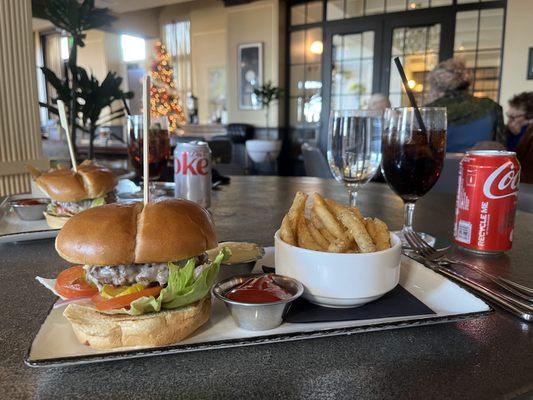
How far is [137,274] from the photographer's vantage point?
2.32ft

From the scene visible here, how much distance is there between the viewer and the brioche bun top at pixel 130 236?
26.5 inches

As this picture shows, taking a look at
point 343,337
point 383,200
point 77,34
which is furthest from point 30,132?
point 343,337

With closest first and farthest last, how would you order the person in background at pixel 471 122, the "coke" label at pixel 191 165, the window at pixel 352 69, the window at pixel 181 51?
the "coke" label at pixel 191 165 < the person in background at pixel 471 122 < the window at pixel 352 69 < the window at pixel 181 51

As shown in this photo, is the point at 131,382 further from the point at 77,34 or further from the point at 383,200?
the point at 77,34

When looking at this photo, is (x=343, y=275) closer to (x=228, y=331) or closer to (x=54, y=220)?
(x=228, y=331)

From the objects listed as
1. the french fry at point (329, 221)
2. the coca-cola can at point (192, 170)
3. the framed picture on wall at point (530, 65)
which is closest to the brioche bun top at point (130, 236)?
the french fry at point (329, 221)

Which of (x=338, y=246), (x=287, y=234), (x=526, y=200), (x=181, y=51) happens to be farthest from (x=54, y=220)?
(x=181, y=51)

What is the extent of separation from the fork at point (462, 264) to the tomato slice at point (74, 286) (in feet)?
2.37

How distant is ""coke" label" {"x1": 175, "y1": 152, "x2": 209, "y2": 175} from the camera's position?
1.48 metres

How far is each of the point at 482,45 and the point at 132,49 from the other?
923 centimetres

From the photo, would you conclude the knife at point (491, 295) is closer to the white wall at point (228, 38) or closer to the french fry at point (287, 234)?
the french fry at point (287, 234)

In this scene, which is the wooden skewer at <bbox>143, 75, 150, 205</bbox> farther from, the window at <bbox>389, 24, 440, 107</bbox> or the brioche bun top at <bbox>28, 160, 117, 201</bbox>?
the window at <bbox>389, 24, 440, 107</bbox>

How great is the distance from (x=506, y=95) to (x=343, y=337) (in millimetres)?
6651

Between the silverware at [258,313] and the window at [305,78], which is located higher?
the window at [305,78]
